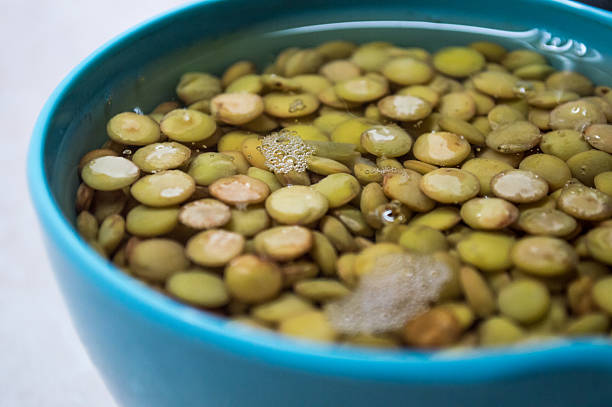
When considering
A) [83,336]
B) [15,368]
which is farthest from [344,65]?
[15,368]

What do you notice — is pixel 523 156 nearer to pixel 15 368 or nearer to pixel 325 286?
pixel 325 286

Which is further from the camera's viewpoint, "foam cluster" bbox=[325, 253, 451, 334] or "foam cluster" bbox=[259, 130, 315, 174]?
"foam cluster" bbox=[259, 130, 315, 174]

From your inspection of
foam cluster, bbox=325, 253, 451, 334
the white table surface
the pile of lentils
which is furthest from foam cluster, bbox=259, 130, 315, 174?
the white table surface

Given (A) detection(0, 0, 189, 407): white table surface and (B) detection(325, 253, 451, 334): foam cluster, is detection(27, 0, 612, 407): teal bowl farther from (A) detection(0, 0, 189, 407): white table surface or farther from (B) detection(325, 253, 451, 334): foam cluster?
(A) detection(0, 0, 189, 407): white table surface

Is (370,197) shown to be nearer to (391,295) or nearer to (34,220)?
(391,295)

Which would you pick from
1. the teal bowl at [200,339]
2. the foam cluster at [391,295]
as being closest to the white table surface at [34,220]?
the teal bowl at [200,339]

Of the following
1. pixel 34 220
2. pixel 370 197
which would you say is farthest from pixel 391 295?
pixel 34 220
